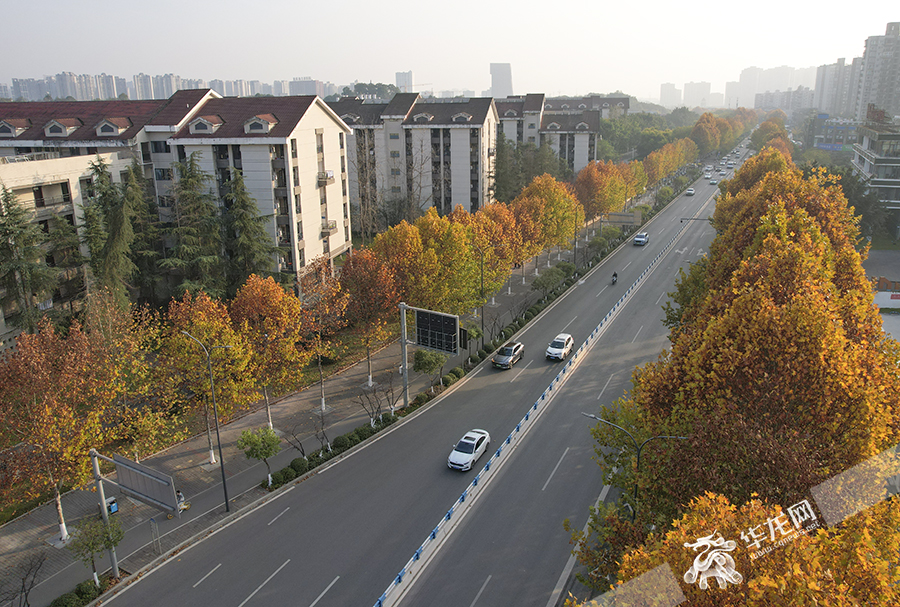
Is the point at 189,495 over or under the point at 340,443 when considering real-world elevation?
under

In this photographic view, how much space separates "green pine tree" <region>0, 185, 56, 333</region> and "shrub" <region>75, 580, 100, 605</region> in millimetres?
17418

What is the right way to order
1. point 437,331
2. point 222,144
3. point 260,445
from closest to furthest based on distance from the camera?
→ point 260,445 → point 437,331 → point 222,144

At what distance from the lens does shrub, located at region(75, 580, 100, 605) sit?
2053 centimetres

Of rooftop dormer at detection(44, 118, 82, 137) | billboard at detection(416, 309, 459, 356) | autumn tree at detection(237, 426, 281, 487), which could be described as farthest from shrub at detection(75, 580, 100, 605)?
rooftop dormer at detection(44, 118, 82, 137)

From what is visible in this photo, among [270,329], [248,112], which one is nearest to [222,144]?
[248,112]

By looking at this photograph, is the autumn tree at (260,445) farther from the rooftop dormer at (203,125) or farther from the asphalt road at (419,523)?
the rooftop dormer at (203,125)

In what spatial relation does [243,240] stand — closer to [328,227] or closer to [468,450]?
[328,227]

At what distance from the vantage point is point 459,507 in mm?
24672

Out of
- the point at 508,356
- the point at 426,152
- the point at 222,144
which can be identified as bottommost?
the point at 508,356

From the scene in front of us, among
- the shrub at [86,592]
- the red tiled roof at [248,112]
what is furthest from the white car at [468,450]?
the red tiled roof at [248,112]

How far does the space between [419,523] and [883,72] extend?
19617 centimetres

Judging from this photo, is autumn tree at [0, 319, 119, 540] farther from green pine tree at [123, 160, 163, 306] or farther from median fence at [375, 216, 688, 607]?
green pine tree at [123, 160, 163, 306]

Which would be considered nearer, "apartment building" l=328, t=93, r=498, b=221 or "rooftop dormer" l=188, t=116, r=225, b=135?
"rooftop dormer" l=188, t=116, r=225, b=135

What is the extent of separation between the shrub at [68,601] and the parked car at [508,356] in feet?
84.9
